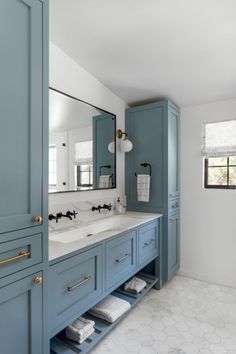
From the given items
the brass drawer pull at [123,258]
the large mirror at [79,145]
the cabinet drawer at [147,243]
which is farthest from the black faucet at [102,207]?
the brass drawer pull at [123,258]

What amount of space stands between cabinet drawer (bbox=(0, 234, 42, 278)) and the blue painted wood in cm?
130

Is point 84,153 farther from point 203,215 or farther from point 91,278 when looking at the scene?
point 203,215

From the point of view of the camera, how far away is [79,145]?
Result: 2.24 m

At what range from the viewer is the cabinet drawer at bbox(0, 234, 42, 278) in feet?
3.41

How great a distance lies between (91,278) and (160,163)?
1.56 m

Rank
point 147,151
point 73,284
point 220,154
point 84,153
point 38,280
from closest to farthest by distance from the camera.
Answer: point 38,280, point 73,284, point 84,153, point 220,154, point 147,151

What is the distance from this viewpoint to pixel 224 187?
2758mm

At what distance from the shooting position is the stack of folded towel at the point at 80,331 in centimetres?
163

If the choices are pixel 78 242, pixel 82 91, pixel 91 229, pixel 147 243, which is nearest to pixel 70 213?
pixel 91 229

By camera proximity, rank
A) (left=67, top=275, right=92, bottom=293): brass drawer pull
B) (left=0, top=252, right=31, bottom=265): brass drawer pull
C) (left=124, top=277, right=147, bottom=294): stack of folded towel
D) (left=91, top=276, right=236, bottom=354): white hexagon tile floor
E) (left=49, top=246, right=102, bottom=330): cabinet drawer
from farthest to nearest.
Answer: (left=124, top=277, right=147, bottom=294): stack of folded towel, (left=91, top=276, right=236, bottom=354): white hexagon tile floor, (left=67, top=275, right=92, bottom=293): brass drawer pull, (left=49, top=246, right=102, bottom=330): cabinet drawer, (left=0, top=252, right=31, bottom=265): brass drawer pull

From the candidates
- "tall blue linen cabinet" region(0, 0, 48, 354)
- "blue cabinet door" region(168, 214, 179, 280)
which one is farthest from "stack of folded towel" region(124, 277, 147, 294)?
"tall blue linen cabinet" region(0, 0, 48, 354)

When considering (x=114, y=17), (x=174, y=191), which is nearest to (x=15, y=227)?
(x=114, y=17)

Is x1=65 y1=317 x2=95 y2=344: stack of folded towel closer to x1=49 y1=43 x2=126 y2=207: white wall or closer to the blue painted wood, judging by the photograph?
x1=49 y1=43 x2=126 y2=207: white wall

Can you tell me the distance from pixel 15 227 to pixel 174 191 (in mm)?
2120
